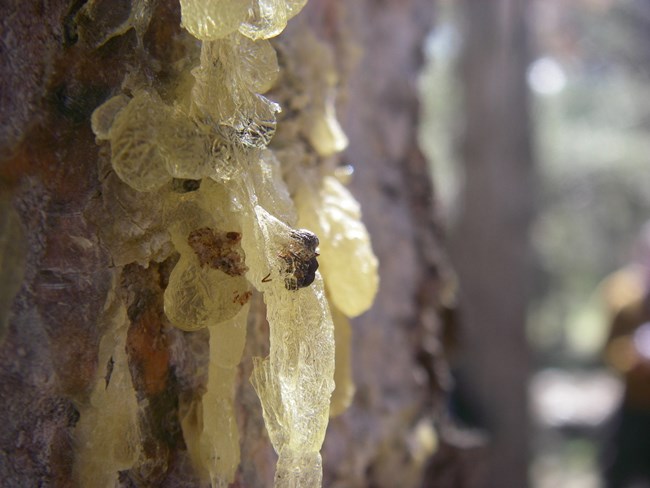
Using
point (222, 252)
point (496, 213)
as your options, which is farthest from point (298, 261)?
point (496, 213)

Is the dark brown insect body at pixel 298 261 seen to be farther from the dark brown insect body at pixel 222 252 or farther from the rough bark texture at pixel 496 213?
the rough bark texture at pixel 496 213

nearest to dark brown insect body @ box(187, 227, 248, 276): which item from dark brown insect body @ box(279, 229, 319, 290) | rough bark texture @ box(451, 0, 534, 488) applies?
dark brown insect body @ box(279, 229, 319, 290)

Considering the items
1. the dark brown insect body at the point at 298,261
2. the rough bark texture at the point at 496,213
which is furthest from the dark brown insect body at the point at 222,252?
the rough bark texture at the point at 496,213

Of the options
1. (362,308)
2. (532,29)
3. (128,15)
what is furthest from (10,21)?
(532,29)

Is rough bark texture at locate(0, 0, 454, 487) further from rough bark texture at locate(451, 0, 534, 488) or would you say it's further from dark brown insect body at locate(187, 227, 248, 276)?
rough bark texture at locate(451, 0, 534, 488)

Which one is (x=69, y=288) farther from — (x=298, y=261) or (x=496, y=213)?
(x=496, y=213)
